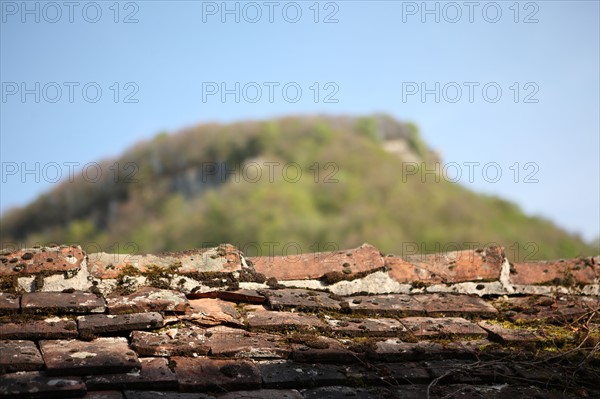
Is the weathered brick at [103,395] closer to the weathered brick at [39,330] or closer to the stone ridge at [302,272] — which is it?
the weathered brick at [39,330]

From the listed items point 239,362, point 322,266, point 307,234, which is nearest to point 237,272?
point 322,266

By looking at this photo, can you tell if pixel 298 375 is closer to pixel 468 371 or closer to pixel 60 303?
pixel 468 371

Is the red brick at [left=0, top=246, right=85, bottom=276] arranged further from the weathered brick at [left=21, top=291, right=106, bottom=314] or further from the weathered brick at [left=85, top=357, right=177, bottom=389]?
the weathered brick at [left=85, top=357, right=177, bottom=389]

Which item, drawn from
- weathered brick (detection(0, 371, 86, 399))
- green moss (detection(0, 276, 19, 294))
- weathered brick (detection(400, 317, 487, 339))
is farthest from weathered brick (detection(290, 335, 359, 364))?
green moss (detection(0, 276, 19, 294))

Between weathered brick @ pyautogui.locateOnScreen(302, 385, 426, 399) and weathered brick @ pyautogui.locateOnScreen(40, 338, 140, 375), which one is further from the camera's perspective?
weathered brick @ pyautogui.locateOnScreen(302, 385, 426, 399)

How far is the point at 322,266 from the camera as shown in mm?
3527

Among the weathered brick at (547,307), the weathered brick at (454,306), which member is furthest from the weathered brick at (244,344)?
the weathered brick at (547,307)

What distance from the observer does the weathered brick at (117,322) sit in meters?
2.62

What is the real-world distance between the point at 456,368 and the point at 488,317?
0.65 meters

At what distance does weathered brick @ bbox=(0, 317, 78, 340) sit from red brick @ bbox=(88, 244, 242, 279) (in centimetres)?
46

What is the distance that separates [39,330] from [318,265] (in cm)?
137

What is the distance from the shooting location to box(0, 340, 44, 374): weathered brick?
90.0 inches

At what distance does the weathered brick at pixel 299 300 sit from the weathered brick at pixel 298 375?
0.49 metres

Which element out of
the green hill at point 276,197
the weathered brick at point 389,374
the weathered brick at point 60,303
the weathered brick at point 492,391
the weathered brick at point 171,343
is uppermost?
the weathered brick at point 60,303
